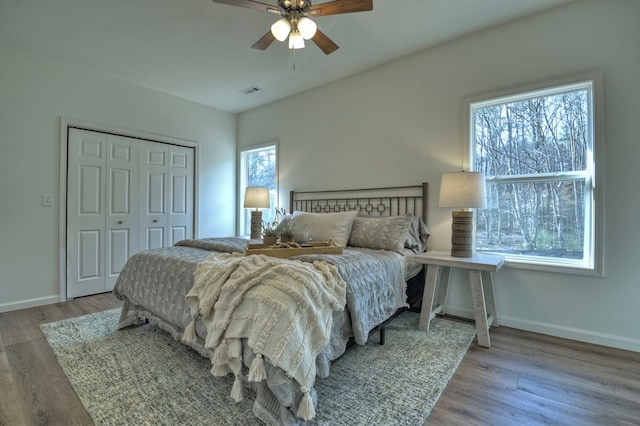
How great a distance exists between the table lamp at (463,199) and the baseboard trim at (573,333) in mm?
740

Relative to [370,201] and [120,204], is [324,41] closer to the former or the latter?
[370,201]

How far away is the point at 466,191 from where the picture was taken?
2.51 m

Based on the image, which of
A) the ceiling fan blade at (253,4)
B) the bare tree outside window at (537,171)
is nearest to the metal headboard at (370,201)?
the bare tree outside window at (537,171)

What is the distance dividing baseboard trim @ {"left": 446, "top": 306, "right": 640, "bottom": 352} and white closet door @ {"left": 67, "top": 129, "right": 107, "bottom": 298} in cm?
443

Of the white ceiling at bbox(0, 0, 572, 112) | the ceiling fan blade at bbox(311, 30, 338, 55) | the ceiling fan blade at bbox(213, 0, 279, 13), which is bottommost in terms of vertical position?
the ceiling fan blade at bbox(311, 30, 338, 55)

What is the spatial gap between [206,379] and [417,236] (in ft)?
7.27

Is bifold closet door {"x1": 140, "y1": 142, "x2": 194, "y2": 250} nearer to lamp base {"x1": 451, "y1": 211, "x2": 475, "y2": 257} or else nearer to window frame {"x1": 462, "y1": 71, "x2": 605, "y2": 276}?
lamp base {"x1": 451, "y1": 211, "x2": 475, "y2": 257}

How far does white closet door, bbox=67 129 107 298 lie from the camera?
11.5ft

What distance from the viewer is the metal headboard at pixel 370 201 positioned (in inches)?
127

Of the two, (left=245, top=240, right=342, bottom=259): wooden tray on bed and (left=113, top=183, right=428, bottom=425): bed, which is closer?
(left=113, top=183, right=428, bottom=425): bed

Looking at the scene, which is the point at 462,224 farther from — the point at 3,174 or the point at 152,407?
the point at 3,174

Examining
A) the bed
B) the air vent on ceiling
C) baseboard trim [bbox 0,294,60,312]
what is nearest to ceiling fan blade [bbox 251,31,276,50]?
the bed

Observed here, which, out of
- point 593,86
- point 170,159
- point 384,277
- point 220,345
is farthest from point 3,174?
point 593,86

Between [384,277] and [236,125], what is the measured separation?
4.18 meters
